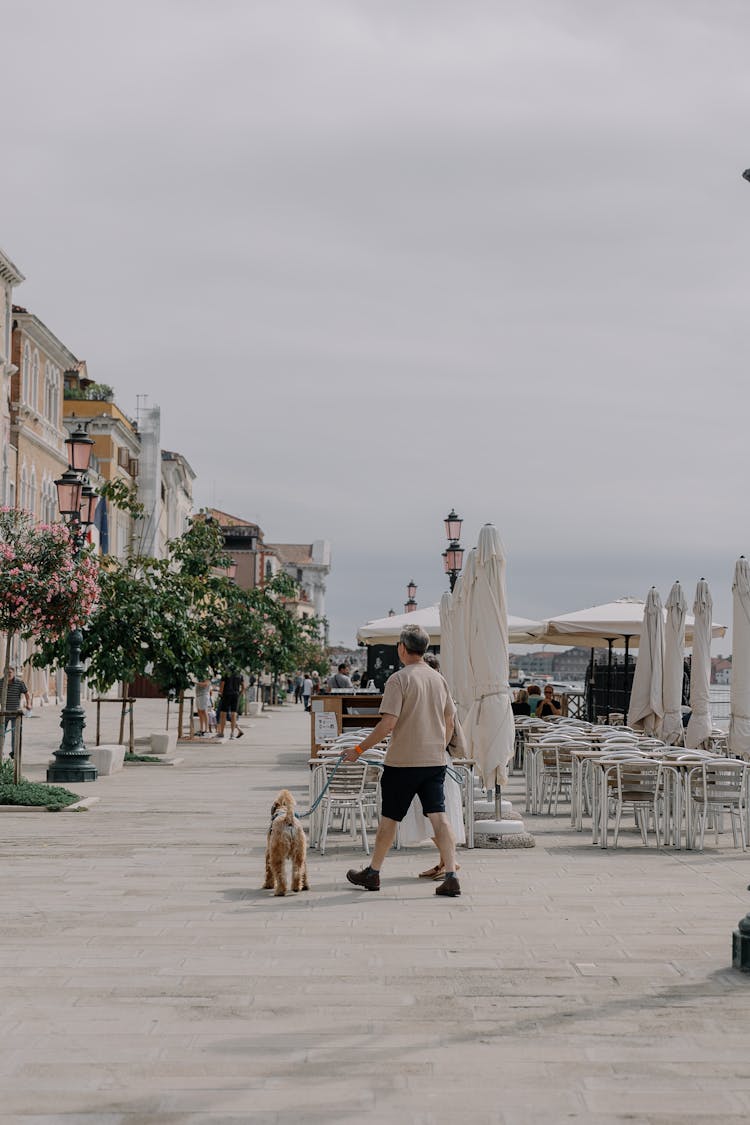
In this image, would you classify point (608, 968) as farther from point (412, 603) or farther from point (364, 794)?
point (412, 603)

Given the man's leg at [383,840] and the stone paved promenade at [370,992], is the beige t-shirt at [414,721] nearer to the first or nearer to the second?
the man's leg at [383,840]

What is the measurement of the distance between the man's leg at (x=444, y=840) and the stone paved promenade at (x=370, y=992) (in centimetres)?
29

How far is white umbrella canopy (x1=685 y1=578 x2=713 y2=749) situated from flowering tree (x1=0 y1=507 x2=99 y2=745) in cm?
719

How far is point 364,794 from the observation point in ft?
44.9

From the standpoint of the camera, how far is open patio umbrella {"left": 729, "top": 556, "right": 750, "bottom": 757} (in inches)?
583

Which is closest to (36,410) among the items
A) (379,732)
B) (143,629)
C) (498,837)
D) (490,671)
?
(143,629)

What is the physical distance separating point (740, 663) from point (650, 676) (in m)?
4.74

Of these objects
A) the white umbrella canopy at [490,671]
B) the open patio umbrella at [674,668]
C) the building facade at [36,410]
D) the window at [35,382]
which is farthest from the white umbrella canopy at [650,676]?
the window at [35,382]

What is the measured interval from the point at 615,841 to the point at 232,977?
6.57m

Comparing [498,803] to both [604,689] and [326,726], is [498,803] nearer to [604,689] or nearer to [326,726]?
[326,726]

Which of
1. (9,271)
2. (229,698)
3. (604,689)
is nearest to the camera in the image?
(604,689)

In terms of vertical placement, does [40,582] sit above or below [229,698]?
above

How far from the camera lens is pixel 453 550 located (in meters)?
25.6

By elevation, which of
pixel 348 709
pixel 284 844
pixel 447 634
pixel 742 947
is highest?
pixel 447 634
